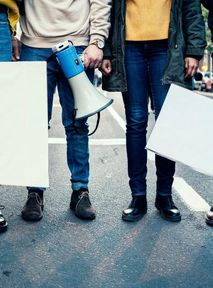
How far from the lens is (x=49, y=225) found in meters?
3.42

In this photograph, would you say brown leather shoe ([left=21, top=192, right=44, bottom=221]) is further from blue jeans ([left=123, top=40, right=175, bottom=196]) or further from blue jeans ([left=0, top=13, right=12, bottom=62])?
blue jeans ([left=0, top=13, right=12, bottom=62])

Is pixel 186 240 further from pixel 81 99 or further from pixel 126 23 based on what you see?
pixel 126 23

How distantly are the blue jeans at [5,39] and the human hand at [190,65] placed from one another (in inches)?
44.0

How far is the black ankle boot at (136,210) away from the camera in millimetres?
3570

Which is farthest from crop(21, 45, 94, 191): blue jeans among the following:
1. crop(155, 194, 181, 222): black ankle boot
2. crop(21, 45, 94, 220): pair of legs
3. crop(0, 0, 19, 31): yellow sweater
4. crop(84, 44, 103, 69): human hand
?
crop(155, 194, 181, 222): black ankle boot

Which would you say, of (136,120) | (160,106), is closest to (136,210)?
(136,120)

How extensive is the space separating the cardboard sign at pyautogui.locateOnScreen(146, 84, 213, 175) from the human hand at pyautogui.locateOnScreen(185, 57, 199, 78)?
709 mm

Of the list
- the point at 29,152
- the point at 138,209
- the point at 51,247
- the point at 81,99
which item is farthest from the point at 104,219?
the point at 29,152

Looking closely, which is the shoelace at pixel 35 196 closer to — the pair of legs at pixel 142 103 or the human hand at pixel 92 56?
the pair of legs at pixel 142 103

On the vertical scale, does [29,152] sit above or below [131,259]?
above

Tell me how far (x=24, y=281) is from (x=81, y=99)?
3.70 ft

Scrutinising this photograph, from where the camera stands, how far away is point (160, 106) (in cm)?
345

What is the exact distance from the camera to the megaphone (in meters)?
3.00

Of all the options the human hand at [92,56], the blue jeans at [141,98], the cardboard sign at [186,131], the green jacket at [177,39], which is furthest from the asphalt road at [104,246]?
the human hand at [92,56]
